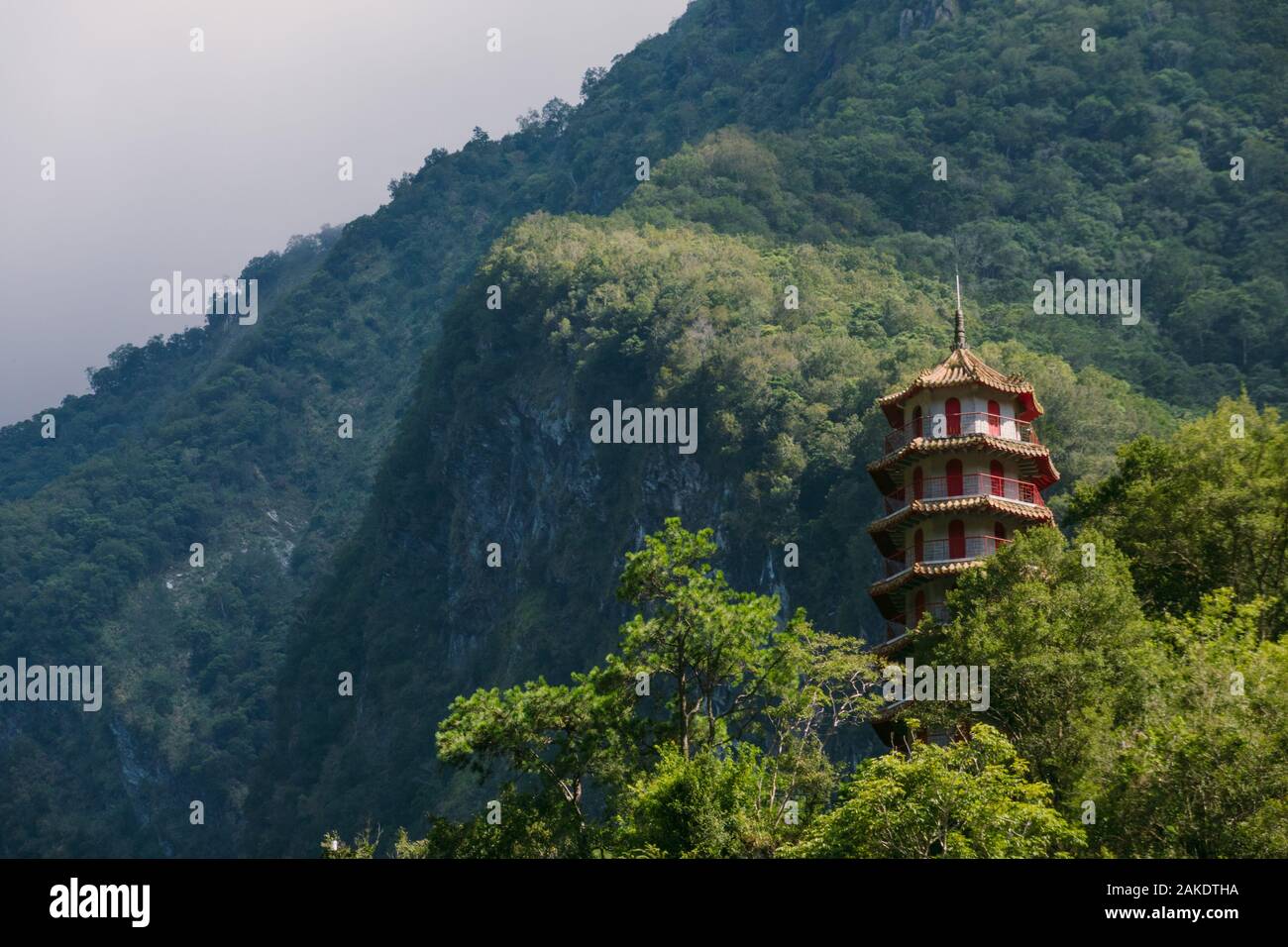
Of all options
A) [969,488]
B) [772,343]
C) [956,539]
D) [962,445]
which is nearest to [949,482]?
Result: [969,488]

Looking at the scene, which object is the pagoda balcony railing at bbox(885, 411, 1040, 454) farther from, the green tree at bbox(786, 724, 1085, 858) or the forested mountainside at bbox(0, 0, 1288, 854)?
the forested mountainside at bbox(0, 0, 1288, 854)

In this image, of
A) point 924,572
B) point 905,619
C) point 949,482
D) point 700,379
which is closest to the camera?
point 924,572

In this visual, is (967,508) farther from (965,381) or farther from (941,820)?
(941,820)

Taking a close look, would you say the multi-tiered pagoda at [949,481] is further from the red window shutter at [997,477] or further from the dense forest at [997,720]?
the dense forest at [997,720]

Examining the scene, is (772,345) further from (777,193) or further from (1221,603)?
(1221,603)

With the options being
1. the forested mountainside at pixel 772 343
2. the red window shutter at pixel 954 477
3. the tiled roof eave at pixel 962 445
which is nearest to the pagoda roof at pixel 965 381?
the tiled roof eave at pixel 962 445
